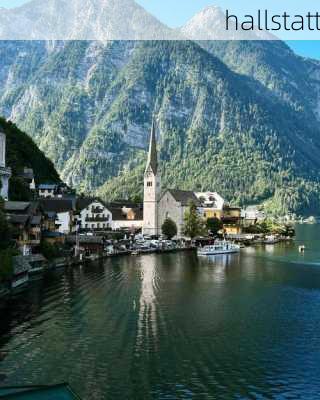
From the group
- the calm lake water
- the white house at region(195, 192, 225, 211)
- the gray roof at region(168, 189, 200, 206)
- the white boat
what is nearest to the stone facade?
the gray roof at region(168, 189, 200, 206)

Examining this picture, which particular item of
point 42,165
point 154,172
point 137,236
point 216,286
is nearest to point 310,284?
point 216,286

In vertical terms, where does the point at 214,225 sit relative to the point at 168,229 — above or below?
above

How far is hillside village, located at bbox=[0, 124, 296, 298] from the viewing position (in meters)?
69.0

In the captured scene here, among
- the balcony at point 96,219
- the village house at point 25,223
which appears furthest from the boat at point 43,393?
the balcony at point 96,219

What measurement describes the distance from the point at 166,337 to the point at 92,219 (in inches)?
3324

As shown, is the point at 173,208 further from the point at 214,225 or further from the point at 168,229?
the point at 214,225

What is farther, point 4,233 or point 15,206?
point 15,206

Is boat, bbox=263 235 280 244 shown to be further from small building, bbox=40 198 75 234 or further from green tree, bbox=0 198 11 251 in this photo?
green tree, bbox=0 198 11 251

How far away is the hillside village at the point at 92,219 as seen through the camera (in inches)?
2717

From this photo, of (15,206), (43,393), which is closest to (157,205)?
(15,206)

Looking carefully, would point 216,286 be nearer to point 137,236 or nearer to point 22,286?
point 22,286

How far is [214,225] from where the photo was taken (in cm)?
14350

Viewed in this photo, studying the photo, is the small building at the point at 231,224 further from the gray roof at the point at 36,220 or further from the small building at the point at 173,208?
the gray roof at the point at 36,220

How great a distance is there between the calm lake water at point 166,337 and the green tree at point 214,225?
244ft
